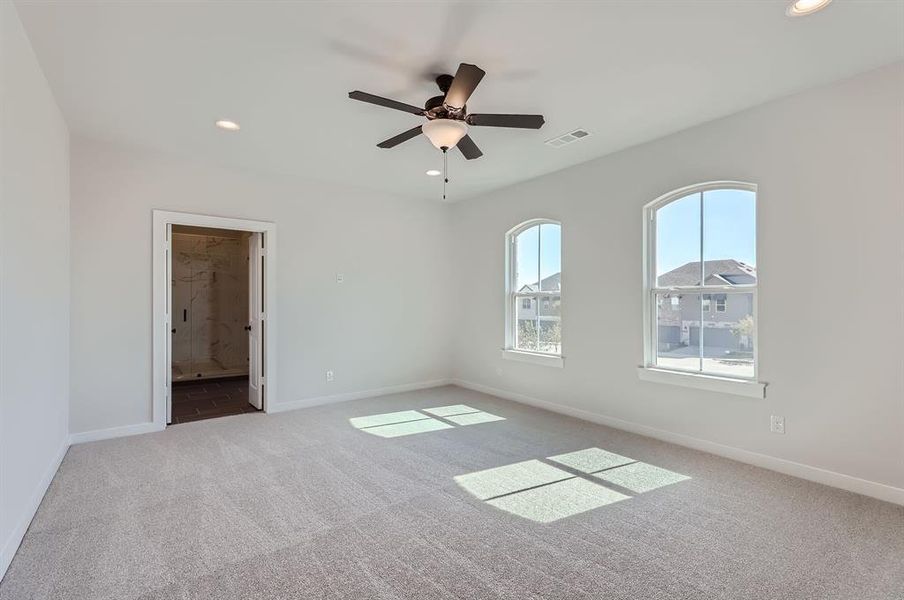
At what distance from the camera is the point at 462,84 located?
244 cm

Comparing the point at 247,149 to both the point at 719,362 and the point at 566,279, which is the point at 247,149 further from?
the point at 719,362

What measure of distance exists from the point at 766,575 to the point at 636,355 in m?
2.32

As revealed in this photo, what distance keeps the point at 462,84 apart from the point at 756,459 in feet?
11.3

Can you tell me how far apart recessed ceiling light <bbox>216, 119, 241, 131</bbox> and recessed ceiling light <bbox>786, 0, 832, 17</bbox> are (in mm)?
3750

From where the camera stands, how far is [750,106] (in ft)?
11.1

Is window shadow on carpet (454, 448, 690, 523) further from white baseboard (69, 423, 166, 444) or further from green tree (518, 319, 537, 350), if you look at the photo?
white baseboard (69, 423, 166, 444)

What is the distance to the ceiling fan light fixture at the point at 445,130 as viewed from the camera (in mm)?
2777

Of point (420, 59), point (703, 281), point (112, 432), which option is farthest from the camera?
point (112, 432)

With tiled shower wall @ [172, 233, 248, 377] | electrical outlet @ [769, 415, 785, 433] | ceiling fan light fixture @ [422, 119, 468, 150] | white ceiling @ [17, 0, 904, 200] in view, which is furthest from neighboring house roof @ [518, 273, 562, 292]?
tiled shower wall @ [172, 233, 248, 377]

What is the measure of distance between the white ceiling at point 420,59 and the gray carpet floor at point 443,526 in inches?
107

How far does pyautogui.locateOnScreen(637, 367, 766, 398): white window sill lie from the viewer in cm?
341

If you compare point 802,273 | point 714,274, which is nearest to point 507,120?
point 714,274

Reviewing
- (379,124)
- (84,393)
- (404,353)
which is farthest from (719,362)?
(84,393)

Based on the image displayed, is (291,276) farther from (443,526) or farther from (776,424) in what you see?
(776,424)
